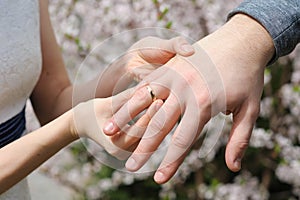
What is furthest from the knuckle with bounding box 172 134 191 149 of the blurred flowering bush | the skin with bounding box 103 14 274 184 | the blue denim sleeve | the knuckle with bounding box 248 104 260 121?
the blurred flowering bush

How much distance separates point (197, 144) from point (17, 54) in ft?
4.44

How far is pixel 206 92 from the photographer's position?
1.02 m

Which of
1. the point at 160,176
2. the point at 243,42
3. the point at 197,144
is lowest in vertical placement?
the point at 197,144

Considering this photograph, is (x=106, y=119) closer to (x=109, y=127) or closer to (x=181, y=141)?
(x=109, y=127)

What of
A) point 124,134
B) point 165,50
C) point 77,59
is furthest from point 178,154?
point 77,59

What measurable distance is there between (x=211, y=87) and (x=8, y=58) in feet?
1.35

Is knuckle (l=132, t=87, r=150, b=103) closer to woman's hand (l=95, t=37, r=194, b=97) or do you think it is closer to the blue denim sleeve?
woman's hand (l=95, t=37, r=194, b=97)

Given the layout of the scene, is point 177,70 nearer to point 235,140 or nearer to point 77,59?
point 235,140

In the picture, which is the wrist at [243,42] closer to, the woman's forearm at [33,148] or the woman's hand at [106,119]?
the woman's hand at [106,119]

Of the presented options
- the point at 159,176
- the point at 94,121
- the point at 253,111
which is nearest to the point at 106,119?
the point at 94,121

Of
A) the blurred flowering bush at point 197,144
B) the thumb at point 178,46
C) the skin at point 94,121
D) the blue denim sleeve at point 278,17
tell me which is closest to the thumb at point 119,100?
the skin at point 94,121

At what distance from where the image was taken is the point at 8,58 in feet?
3.94

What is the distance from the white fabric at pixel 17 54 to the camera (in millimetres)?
1203

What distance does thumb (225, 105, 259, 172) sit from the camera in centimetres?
104
